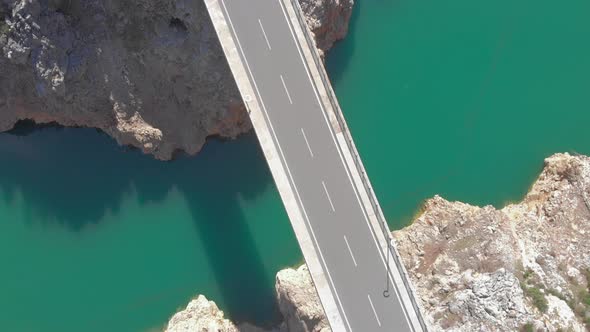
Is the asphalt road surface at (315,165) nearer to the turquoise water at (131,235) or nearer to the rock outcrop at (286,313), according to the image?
the rock outcrop at (286,313)

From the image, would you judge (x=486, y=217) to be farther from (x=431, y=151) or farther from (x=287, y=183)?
(x=287, y=183)

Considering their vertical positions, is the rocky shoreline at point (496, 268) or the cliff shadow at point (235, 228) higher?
the cliff shadow at point (235, 228)

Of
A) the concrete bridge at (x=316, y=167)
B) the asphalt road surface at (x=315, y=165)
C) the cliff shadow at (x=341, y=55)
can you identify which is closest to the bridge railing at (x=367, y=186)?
the concrete bridge at (x=316, y=167)

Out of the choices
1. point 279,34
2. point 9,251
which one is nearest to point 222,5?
point 279,34

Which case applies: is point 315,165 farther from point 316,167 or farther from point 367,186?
point 367,186

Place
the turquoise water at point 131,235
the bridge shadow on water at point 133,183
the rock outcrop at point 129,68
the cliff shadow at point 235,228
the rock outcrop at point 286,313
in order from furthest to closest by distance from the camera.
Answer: the bridge shadow on water at point 133,183
the turquoise water at point 131,235
the cliff shadow at point 235,228
the rock outcrop at point 129,68
the rock outcrop at point 286,313
